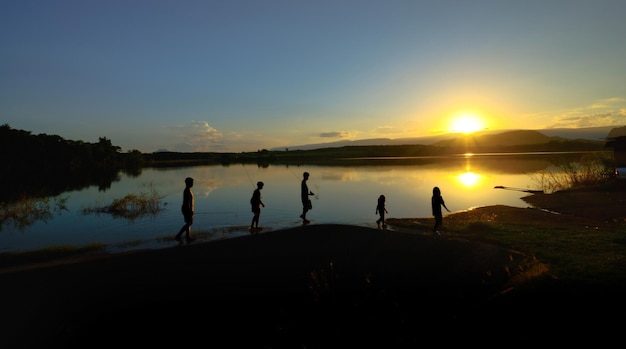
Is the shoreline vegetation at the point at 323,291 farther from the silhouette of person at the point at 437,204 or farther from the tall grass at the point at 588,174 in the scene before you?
the tall grass at the point at 588,174

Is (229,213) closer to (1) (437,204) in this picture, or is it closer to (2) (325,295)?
(1) (437,204)

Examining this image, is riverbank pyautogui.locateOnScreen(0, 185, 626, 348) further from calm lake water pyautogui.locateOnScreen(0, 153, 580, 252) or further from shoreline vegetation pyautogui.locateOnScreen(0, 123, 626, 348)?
calm lake water pyautogui.locateOnScreen(0, 153, 580, 252)

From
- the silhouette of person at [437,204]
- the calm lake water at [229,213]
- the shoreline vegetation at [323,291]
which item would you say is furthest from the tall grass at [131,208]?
the silhouette of person at [437,204]

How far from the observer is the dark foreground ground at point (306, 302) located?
734 cm

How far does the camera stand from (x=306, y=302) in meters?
8.77

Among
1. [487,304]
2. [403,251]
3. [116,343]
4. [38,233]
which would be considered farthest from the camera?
[38,233]

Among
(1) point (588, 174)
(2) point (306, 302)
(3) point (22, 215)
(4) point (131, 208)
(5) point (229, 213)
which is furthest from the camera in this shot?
(1) point (588, 174)

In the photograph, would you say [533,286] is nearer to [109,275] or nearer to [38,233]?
[109,275]

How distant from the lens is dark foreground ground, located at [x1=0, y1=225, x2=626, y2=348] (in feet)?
24.1

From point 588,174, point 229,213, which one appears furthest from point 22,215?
point 588,174

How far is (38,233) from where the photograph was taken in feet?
65.8

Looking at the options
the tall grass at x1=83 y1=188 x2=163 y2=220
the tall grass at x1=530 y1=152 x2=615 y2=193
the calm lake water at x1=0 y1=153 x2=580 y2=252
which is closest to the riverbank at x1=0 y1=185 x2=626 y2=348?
the calm lake water at x1=0 y1=153 x2=580 y2=252

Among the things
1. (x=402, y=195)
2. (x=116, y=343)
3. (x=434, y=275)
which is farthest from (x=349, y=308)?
(x=402, y=195)

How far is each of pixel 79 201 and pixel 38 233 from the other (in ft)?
48.1
